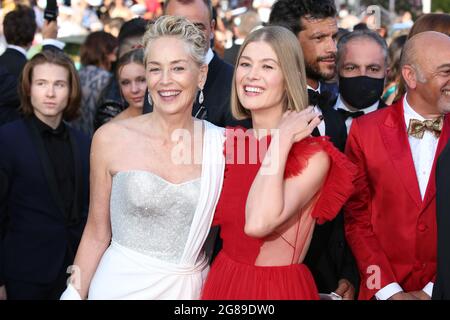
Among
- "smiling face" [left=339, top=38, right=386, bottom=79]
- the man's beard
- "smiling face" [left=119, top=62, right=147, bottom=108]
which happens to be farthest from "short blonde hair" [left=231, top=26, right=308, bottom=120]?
"smiling face" [left=119, top=62, right=147, bottom=108]

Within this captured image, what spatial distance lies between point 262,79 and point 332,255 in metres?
1.25

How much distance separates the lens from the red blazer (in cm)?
402

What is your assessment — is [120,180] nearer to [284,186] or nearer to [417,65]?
[284,186]

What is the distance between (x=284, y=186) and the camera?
3525mm

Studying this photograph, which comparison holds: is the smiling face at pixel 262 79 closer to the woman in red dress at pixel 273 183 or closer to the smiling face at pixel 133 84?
the woman in red dress at pixel 273 183

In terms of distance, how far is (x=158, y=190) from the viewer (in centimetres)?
366

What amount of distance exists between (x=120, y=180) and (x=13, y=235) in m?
1.73

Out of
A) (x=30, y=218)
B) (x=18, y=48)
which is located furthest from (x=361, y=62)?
(x=18, y=48)

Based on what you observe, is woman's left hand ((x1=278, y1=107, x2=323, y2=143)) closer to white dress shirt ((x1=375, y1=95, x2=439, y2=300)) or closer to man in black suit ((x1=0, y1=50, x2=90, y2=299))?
white dress shirt ((x1=375, y1=95, x2=439, y2=300))

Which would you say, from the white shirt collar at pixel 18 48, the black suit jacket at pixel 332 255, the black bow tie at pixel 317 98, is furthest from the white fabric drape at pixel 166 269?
the white shirt collar at pixel 18 48

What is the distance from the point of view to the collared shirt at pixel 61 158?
528 centimetres

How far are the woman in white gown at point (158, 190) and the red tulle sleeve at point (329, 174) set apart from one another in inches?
15.1

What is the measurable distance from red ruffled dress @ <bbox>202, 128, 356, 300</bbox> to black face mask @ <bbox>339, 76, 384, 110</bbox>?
161 centimetres
